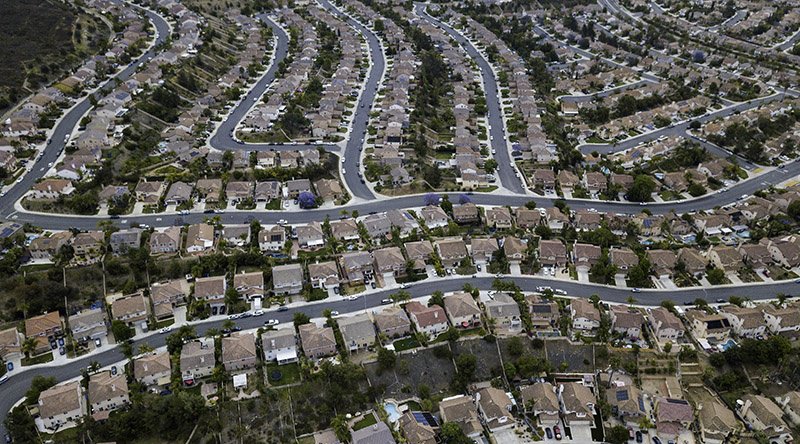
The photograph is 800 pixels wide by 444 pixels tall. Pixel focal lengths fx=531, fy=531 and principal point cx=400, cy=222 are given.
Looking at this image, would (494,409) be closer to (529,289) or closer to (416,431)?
(416,431)

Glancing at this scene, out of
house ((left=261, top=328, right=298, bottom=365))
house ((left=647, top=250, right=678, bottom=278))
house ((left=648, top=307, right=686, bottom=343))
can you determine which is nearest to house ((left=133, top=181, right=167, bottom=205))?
house ((left=261, top=328, right=298, bottom=365))

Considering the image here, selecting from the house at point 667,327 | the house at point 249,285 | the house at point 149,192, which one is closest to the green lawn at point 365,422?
the house at point 249,285

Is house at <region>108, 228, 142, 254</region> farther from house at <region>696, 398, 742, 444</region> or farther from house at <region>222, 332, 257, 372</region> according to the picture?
house at <region>696, 398, 742, 444</region>

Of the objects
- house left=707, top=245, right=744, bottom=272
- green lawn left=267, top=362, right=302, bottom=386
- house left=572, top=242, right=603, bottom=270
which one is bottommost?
green lawn left=267, top=362, right=302, bottom=386

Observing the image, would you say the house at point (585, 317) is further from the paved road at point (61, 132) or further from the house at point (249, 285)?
the paved road at point (61, 132)

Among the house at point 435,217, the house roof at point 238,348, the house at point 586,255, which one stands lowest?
the house roof at point 238,348

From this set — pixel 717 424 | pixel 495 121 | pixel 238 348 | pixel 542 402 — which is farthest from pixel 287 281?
pixel 495 121

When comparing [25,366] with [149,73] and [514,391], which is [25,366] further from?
[149,73]
